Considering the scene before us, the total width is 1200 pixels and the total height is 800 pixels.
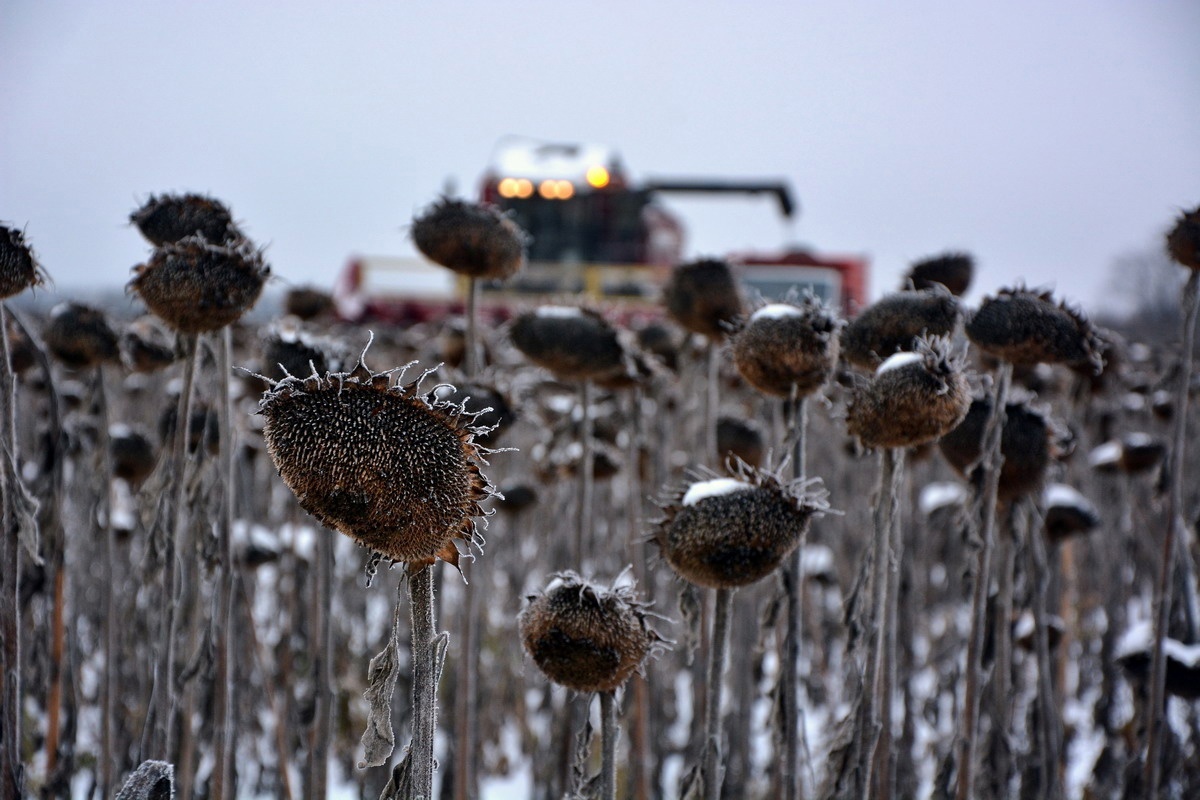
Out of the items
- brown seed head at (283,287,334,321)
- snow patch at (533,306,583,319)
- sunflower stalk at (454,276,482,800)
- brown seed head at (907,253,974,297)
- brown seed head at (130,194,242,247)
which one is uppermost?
brown seed head at (283,287,334,321)

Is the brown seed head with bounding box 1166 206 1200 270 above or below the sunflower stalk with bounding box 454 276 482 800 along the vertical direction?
above

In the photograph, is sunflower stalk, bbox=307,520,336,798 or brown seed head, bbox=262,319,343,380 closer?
brown seed head, bbox=262,319,343,380

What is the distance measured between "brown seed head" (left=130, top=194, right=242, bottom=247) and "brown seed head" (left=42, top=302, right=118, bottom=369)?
0.61 m

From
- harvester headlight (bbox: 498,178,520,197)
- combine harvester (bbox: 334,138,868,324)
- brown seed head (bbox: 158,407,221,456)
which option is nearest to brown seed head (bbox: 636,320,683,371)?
brown seed head (bbox: 158,407,221,456)

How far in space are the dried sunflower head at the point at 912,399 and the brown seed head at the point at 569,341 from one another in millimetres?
1215

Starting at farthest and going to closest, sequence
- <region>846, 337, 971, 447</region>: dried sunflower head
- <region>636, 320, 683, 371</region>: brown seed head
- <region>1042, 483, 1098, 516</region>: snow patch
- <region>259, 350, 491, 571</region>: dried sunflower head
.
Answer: <region>636, 320, 683, 371</region>: brown seed head → <region>1042, 483, 1098, 516</region>: snow patch → <region>846, 337, 971, 447</region>: dried sunflower head → <region>259, 350, 491, 571</region>: dried sunflower head

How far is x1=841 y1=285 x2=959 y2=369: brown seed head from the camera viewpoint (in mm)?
2490

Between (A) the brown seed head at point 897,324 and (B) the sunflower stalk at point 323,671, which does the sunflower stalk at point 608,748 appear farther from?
(A) the brown seed head at point 897,324

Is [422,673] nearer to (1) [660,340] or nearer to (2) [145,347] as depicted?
(2) [145,347]

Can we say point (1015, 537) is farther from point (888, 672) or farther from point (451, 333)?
point (451, 333)

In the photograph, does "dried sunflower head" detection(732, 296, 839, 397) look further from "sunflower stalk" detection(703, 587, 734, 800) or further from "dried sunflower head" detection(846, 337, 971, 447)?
"sunflower stalk" detection(703, 587, 734, 800)

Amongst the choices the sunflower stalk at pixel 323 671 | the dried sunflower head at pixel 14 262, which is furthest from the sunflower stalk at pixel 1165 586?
the dried sunflower head at pixel 14 262

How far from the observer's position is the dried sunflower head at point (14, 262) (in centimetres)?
186

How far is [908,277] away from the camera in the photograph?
10.4ft
